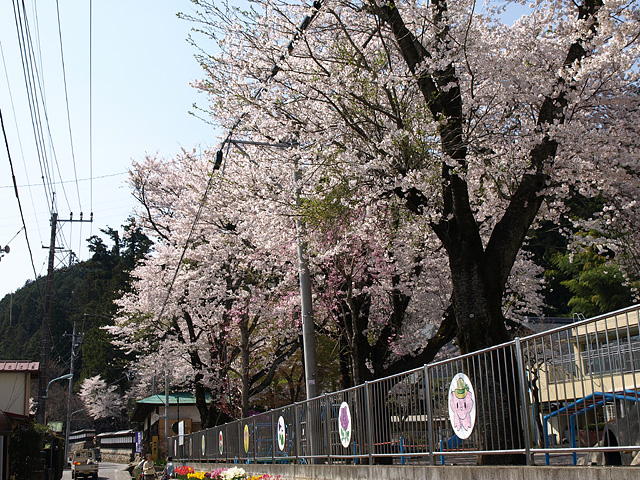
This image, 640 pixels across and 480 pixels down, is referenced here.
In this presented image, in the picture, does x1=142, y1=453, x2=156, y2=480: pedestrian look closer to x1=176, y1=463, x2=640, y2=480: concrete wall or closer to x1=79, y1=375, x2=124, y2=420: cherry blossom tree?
x1=176, y1=463, x2=640, y2=480: concrete wall

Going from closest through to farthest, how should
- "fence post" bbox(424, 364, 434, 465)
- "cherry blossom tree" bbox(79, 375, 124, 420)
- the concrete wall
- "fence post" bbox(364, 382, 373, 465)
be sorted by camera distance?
the concrete wall < "fence post" bbox(424, 364, 434, 465) < "fence post" bbox(364, 382, 373, 465) < "cherry blossom tree" bbox(79, 375, 124, 420)

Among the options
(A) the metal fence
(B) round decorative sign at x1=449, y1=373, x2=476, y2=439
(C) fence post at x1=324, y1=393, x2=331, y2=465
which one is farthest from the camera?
(C) fence post at x1=324, y1=393, x2=331, y2=465

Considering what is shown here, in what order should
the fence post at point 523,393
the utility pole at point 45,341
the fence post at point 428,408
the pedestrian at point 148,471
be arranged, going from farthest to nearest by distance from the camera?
the utility pole at point 45,341
the pedestrian at point 148,471
the fence post at point 428,408
the fence post at point 523,393

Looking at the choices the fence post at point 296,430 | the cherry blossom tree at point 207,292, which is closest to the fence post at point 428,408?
the fence post at point 296,430

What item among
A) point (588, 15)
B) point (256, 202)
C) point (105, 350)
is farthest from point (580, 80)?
point (105, 350)

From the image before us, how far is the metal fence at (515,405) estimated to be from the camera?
5.19 meters

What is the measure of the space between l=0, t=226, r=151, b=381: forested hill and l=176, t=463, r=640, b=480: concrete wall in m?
72.8

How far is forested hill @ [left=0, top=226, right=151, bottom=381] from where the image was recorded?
278ft

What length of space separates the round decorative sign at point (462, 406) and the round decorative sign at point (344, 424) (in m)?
3.60

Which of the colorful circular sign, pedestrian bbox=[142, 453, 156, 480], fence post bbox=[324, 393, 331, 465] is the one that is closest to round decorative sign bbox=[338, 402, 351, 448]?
fence post bbox=[324, 393, 331, 465]

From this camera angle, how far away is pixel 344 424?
1127 centimetres

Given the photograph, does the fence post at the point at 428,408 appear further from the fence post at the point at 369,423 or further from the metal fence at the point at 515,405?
the fence post at the point at 369,423

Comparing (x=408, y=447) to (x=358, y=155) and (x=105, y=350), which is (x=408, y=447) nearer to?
(x=358, y=155)

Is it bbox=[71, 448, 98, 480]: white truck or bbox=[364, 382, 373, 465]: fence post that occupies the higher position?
bbox=[364, 382, 373, 465]: fence post
